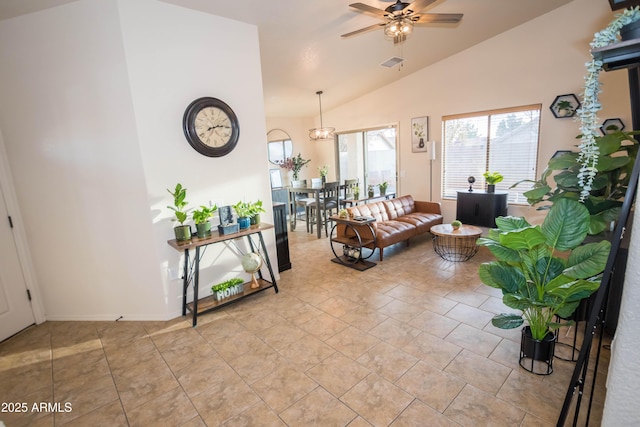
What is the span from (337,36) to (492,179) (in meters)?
3.09

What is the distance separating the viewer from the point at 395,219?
17.1ft

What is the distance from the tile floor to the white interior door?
0.14 metres

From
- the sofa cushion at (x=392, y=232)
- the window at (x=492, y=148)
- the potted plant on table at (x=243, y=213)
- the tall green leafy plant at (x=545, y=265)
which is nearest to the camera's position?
the tall green leafy plant at (x=545, y=265)

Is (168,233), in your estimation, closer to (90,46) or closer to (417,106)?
(90,46)

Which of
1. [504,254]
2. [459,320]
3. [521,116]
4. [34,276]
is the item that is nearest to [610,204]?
[504,254]

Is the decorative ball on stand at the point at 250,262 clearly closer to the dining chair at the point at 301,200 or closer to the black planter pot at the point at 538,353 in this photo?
the black planter pot at the point at 538,353

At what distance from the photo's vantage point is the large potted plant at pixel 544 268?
1.85m

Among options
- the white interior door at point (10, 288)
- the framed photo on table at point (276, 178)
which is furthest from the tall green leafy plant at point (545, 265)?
the framed photo on table at point (276, 178)

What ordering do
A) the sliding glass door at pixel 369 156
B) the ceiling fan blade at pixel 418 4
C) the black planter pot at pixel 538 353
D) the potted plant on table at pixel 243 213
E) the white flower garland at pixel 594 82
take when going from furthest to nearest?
the sliding glass door at pixel 369 156 → the potted plant on table at pixel 243 213 → the ceiling fan blade at pixel 418 4 → the black planter pot at pixel 538 353 → the white flower garland at pixel 594 82

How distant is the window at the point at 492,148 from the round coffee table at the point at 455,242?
923 millimetres

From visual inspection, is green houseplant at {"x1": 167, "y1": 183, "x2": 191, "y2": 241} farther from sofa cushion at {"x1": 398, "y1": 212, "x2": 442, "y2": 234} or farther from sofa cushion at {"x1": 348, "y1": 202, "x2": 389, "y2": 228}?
sofa cushion at {"x1": 398, "y1": 212, "x2": 442, "y2": 234}

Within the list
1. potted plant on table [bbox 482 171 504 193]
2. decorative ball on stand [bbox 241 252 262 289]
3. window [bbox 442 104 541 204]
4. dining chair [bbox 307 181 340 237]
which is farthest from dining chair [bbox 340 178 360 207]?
decorative ball on stand [bbox 241 252 262 289]

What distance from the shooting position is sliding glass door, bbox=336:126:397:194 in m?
6.61

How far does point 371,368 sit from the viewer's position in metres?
2.25
